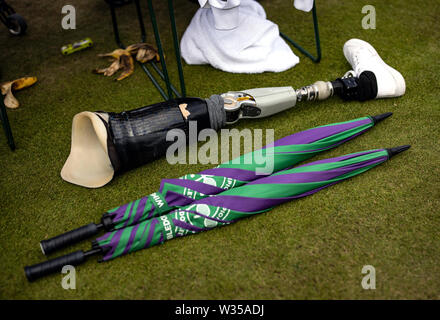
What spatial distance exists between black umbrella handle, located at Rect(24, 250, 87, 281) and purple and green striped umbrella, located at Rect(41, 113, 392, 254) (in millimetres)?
58

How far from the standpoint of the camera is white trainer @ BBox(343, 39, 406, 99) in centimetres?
158

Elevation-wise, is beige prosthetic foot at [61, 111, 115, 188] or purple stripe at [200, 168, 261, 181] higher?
beige prosthetic foot at [61, 111, 115, 188]

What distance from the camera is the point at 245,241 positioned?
1.15 metres

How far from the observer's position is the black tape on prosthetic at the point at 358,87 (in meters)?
1.57

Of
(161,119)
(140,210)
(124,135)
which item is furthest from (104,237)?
(161,119)

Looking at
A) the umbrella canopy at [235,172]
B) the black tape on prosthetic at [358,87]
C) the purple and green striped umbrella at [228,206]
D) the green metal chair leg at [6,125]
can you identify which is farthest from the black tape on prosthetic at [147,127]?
the black tape on prosthetic at [358,87]

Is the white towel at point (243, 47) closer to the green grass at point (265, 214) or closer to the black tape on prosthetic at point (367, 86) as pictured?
the green grass at point (265, 214)

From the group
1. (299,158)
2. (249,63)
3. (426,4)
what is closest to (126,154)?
(299,158)

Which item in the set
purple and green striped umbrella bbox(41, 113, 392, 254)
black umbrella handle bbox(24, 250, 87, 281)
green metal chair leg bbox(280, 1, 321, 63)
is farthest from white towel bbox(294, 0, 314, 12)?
black umbrella handle bbox(24, 250, 87, 281)

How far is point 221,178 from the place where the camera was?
4.15 feet

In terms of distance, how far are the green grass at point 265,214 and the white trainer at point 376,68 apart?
0.06 m

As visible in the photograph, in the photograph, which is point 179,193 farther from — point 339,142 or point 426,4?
point 426,4

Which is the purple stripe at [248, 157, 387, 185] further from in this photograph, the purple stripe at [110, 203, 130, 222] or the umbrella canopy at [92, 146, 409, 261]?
the purple stripe at [110, 203, 130, 222]
